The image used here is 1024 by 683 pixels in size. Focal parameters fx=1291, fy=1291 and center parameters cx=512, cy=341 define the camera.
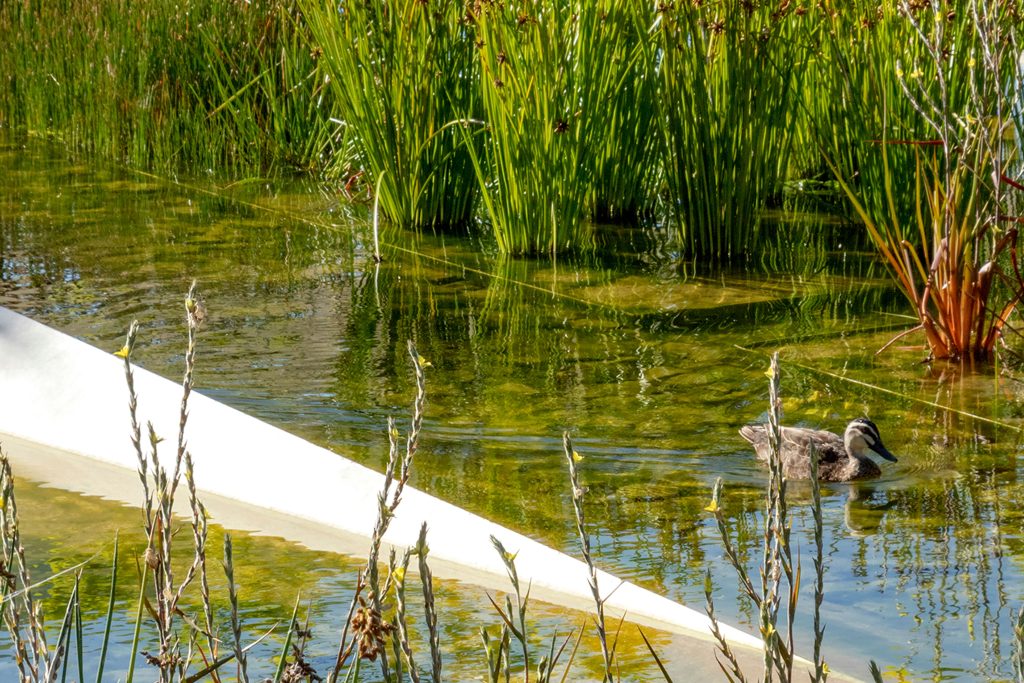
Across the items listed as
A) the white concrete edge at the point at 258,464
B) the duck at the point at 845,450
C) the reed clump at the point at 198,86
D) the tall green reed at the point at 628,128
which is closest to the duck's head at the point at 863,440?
the duck at the point at 845,450

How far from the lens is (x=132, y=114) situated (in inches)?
298

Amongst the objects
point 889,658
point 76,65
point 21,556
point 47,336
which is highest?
point 76,65

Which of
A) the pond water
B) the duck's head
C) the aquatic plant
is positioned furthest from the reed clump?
the duck's head

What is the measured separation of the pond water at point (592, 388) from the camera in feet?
7.33

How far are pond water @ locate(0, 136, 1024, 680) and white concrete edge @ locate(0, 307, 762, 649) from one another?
0.10 meters

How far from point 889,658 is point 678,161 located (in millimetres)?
3258

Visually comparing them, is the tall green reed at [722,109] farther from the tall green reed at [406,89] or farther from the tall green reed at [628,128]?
the tall green reed at [406,89]

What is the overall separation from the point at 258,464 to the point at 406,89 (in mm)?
3054

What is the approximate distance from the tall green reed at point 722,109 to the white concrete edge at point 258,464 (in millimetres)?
2454

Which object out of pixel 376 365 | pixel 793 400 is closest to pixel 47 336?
→ pixel 376 365

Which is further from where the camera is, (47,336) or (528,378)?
(528,378)

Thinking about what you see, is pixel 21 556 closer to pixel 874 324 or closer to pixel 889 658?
pixel 889 658

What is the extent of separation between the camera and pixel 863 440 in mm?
2906

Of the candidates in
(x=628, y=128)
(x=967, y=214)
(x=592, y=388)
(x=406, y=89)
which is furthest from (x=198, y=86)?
(x=967, y=214)
